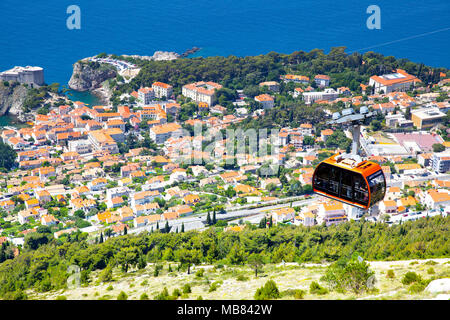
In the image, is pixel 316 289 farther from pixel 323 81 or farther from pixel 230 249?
pixel 323 81

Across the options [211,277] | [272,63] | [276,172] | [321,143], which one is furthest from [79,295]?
[272,63]

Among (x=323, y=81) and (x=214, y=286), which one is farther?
(x=323, y=81)

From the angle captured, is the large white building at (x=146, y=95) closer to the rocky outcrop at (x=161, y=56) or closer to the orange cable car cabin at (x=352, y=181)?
the rocky outcrop at (x=161, y=56)

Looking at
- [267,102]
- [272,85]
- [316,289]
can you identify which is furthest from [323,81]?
[316,289]

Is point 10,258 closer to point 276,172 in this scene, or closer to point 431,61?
point 276,172

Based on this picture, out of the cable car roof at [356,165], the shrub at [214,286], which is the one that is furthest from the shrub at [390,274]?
the shrub at [214,286]

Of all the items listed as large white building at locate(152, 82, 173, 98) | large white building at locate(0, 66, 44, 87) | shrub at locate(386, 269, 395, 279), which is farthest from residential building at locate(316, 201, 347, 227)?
large white building at locate(0, 66, 44, 87)
